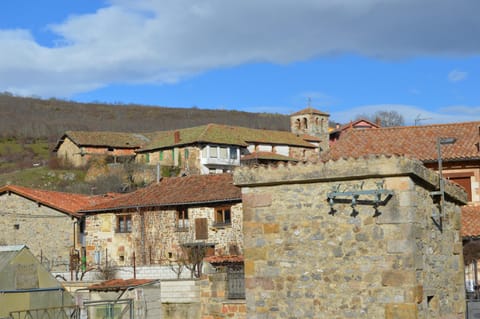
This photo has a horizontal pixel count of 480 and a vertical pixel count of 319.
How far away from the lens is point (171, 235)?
112 ft

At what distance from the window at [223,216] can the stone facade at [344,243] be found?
15738 mm

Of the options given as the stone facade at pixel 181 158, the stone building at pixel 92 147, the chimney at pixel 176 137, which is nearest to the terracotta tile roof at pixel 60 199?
the stone facade at pixel 181 158

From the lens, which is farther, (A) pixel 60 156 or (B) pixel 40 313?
(A) pixel 60 156

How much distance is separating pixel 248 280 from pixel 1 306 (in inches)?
259

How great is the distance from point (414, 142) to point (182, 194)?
10.7m

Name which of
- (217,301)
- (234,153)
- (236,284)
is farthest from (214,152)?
(236,284)

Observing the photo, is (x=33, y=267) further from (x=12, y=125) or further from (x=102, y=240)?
(x=12, y=125)

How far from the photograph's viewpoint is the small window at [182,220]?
110ft

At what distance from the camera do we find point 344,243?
15281 mm

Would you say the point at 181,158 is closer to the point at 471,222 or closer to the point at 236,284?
the point at 471,222

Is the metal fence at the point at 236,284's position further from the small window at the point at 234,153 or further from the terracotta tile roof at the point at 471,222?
the small window at the point at 234,153

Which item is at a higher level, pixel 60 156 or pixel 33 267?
pixel 60 156

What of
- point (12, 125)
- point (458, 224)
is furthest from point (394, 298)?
point (12, 125)

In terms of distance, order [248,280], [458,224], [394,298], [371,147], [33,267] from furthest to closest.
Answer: [371,147] → [33,267] → [458,224] → [248,280] → [394,298]
